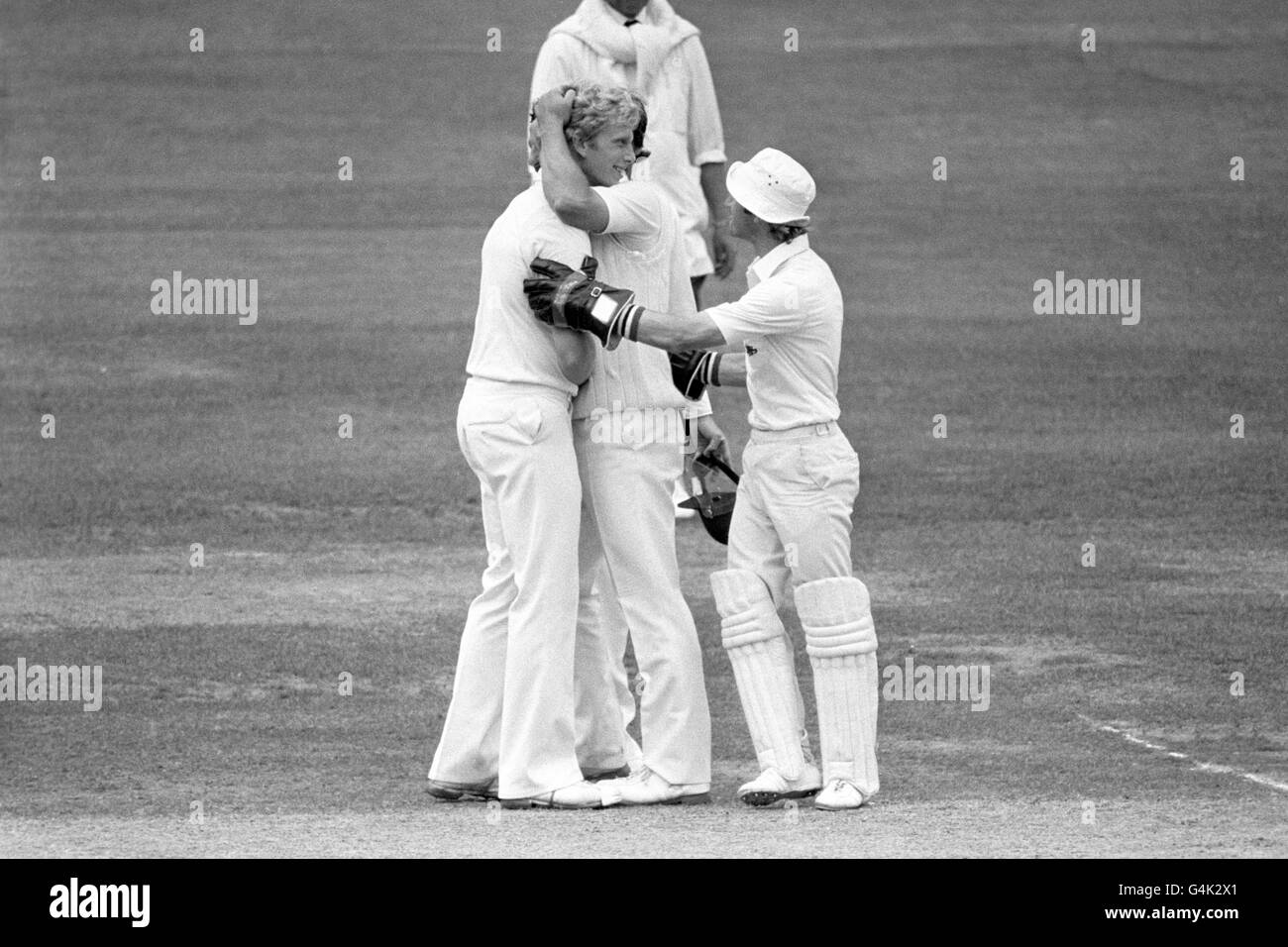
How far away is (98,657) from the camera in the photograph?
33.6ft

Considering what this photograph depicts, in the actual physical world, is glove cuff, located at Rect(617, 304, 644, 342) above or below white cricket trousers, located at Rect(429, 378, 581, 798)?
above

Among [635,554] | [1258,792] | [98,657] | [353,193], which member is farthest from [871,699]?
[353,193]

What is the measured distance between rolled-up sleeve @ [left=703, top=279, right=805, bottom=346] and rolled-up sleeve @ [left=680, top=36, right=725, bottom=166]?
4724 millimetres

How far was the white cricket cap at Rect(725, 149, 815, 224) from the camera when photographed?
7.59 metres

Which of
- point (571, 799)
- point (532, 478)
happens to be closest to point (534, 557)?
point (532, 478)

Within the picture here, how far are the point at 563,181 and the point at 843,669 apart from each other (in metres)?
1.65

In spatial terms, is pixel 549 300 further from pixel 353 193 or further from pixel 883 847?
pixel 353 193

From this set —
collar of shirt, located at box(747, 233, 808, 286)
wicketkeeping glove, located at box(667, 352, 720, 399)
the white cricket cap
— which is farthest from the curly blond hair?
wicketkeeping glove, located at box(667, 352, 720, 399)

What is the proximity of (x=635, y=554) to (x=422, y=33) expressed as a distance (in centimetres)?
2291

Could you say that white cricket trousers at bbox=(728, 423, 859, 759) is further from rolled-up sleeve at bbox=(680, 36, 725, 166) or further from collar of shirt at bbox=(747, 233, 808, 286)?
rolled-up sleeve at bbox=(680, 36, 725, 166)

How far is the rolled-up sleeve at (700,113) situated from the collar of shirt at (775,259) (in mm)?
4504

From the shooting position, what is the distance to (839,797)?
24.6ft

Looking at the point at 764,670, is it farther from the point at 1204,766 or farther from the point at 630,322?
the point at 1204,766

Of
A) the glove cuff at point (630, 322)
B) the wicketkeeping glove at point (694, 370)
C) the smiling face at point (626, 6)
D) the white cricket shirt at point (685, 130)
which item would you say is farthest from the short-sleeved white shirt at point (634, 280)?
the smiling face at point (626, 6)
